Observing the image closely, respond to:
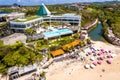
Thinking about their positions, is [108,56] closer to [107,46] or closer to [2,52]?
[107,46]

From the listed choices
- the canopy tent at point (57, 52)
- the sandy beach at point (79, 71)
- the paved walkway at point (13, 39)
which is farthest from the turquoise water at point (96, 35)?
the paved walkway at point (13, 39)

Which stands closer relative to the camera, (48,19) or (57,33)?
(57,33)

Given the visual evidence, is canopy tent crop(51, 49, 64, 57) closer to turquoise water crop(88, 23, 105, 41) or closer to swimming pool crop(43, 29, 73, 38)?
swimming pool crop(43, 29, 73, 38)

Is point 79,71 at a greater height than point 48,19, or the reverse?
point 48,19

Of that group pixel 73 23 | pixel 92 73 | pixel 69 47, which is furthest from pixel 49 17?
pixel 92 73

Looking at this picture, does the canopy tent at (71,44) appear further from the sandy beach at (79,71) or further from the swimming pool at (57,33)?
the swimming pool at (57,33)

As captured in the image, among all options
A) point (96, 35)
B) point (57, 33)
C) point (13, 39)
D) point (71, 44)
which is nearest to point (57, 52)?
point (71, 44)

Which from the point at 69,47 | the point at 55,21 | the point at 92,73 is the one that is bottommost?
the point at 92,73

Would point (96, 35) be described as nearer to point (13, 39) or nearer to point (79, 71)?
point (79, 71)
